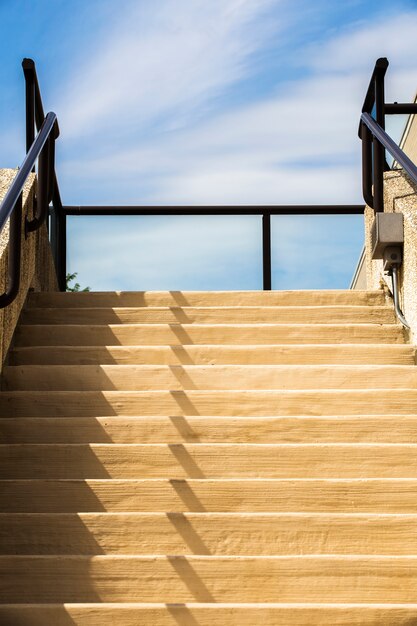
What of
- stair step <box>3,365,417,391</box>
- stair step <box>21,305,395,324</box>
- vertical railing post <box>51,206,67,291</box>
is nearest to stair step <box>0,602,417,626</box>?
stair step <box>3,365,417,391</box>

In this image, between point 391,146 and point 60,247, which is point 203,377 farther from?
point 60,247

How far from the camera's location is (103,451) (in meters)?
4.47

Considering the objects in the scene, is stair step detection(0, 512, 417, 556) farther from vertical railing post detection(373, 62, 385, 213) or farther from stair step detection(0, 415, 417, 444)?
vertical railing post detection(373, 62, 385, 213)

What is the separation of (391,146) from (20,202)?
1989mm

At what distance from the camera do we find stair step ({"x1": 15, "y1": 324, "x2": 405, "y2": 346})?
566 centimetres

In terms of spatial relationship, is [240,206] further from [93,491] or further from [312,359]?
[93,491]

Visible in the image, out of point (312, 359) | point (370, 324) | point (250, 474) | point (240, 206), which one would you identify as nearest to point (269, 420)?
point (250, 474)

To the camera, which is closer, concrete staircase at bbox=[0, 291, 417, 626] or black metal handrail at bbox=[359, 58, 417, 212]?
concrete staircase at bbox=[0, 291, 417, 626]

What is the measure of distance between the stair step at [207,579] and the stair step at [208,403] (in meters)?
1.15

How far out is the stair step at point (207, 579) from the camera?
3.74 meters

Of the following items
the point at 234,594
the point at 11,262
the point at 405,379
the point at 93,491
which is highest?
the point at 11,262

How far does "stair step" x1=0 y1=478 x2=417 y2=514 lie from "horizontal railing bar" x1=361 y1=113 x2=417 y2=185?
153 centimetres

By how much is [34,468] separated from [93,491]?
0.35 meters

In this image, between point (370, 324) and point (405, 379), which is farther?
point (370, 324)
